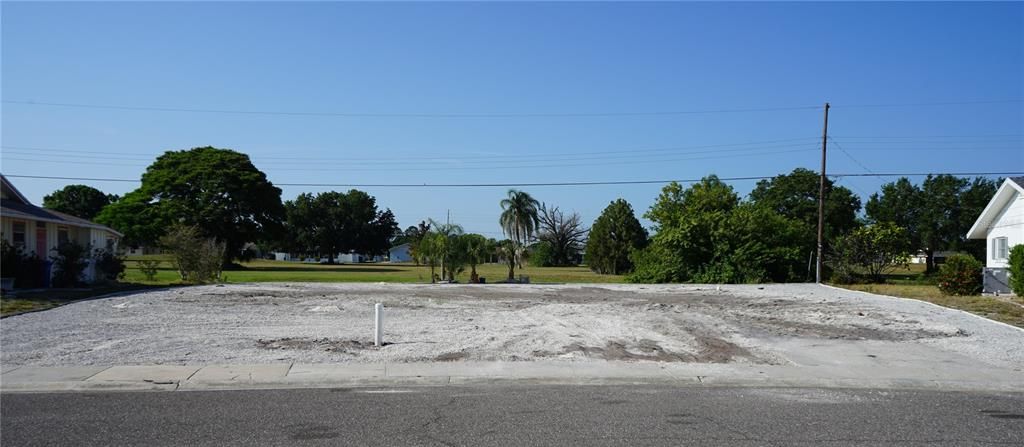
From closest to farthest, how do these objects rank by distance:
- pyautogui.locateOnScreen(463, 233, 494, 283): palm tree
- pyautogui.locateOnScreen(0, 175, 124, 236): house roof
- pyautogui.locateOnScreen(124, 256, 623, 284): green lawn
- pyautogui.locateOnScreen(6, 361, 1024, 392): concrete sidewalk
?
1. pyautogui.locateOnScreen(6, 361, 1024, 392): concrete sidewalk
2. pyautogui.locateOnScreen(0, 175, 124, 236): house roof
3. pyautogui.locateOnScreen(463, 233, 494, 283): palm tree
4. pyautogui.locateOnScreen(124, 256, 623, 284): green lawn

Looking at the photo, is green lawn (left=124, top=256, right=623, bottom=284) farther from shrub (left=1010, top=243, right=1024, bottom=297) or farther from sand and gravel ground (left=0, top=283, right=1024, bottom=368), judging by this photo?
shrub (left=1010, top=243, right=1024, bottom=297)

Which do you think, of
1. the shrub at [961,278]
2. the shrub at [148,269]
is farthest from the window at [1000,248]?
the shrub at [148,269]

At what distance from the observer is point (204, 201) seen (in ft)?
233

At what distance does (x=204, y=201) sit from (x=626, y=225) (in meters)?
42.1

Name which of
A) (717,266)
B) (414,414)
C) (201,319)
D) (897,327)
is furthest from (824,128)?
(414,414)

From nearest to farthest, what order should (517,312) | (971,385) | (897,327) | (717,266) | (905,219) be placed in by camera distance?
(971,385)
(897,327)
(517,312)
(717,266)
(905,219)

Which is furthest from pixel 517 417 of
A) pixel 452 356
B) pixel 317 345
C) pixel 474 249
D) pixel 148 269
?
pixel 148 269

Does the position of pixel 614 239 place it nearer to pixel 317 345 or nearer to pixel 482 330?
pixel 482 330

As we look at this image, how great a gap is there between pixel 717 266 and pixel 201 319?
32803 mm

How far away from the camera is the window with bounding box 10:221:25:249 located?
99.2 ft

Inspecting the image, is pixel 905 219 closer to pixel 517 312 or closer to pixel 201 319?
pixel 517 312

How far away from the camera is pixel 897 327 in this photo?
62.7ft

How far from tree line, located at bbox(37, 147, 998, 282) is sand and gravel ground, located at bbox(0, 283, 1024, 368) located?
57.7 ft

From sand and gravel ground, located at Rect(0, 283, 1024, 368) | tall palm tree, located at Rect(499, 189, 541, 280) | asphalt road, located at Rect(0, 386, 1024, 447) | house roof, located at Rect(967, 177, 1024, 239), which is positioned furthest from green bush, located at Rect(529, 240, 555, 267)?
asphalt road, located at Rect(0, 386, 1024, 447)
